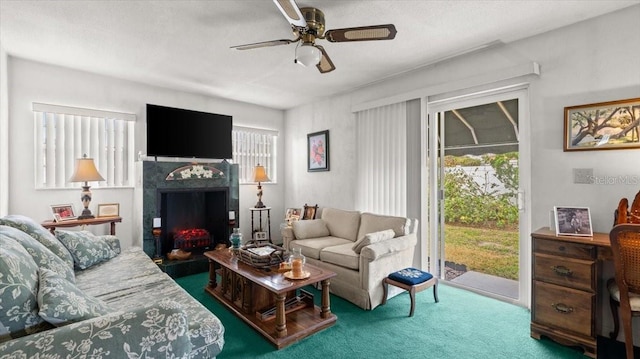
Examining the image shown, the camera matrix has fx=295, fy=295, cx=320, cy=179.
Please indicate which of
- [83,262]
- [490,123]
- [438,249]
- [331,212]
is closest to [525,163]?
[490,123]

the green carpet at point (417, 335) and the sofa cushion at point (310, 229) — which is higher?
the sofa cushion at point (310, 229)

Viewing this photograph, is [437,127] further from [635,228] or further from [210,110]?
[210,110]

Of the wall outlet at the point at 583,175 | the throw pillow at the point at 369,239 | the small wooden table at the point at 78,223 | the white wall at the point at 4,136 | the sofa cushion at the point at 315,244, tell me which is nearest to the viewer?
the wall outlet at the point at 583,175

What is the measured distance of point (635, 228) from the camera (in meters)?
1.72

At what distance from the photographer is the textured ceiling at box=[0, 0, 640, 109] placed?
2295mm

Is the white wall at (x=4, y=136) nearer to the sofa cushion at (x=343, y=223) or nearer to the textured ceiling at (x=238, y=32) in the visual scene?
the textured ceiling at (x=238, y=32)

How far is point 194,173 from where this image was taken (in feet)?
13.8

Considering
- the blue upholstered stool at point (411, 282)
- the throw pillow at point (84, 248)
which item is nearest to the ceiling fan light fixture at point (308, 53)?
the blue upholstered stool at point (411, 282)

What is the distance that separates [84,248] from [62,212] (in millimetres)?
1281

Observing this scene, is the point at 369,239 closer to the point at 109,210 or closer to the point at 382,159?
the point at 382,159

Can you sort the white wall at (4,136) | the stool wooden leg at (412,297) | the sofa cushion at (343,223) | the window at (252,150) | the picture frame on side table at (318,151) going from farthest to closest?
the window at (252,150)
the picture frame on side table at (318,151)
the sofa cushion at (343,223)
the white wall at (4,136)
the stool wooden leg at (412,297)

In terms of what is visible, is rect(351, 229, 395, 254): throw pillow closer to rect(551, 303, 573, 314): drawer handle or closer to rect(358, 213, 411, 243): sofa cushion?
rect(358, 213, 411, 243): sofa cushion

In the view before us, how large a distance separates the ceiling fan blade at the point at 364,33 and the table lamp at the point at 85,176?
10.3ft

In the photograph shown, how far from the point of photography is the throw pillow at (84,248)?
2521 millimetres
